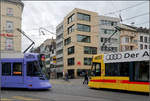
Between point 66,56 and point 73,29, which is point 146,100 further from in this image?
point 66,56

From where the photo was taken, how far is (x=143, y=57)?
11.1 meters

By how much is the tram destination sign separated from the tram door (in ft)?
20.6

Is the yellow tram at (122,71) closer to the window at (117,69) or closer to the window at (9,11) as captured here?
the window at (117,69)

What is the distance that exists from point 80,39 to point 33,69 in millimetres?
32948

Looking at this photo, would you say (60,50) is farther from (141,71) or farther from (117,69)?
(141,71)

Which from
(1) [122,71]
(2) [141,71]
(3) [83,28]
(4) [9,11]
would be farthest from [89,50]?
(2) [141,71]

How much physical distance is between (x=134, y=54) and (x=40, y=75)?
6.56 meters

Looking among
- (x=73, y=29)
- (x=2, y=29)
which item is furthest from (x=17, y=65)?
(x=73, y=29)

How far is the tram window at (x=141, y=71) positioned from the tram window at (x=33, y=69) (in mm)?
6524

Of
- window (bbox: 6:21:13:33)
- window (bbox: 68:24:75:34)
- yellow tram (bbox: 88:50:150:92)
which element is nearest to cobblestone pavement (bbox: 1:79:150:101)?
yellow tram (bbox: 88:50:150:92)

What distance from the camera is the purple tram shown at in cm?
1248

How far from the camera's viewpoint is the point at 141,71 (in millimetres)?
11078

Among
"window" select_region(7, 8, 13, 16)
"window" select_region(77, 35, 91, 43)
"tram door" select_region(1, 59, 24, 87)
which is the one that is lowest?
"tram door" select_region(1, 59, 24, 87)

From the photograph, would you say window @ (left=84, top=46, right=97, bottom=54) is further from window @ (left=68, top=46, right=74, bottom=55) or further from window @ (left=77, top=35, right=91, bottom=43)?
window @ (left=68, top=46, right=74, bottom=55)
